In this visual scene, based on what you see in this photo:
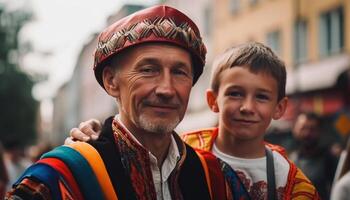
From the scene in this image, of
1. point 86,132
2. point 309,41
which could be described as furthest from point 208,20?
point 86,132

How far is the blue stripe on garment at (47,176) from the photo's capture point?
2496mm

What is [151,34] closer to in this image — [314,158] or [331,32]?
[314,158]

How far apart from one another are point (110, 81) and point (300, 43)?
22.0 m

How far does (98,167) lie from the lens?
2.58 meters

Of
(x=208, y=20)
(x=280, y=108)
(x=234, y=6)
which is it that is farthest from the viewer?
(x=208, y=20)

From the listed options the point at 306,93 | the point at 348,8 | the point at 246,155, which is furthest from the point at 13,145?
the point at 306,93

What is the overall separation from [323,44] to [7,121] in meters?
21.7

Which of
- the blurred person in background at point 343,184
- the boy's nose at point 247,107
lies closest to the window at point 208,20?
the blurred person in background at point 343,184

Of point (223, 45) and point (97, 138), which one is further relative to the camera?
point (223, 45)

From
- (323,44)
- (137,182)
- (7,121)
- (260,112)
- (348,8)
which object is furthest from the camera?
(7,121)

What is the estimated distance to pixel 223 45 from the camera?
3109cm

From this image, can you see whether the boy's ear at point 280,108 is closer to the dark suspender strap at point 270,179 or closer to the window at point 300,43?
the dark suspender strap at point 270,179

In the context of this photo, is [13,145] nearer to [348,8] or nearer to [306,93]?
[348,8]

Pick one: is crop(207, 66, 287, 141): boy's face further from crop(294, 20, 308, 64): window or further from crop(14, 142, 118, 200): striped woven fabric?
crop(294, 20, 308, 64): window
